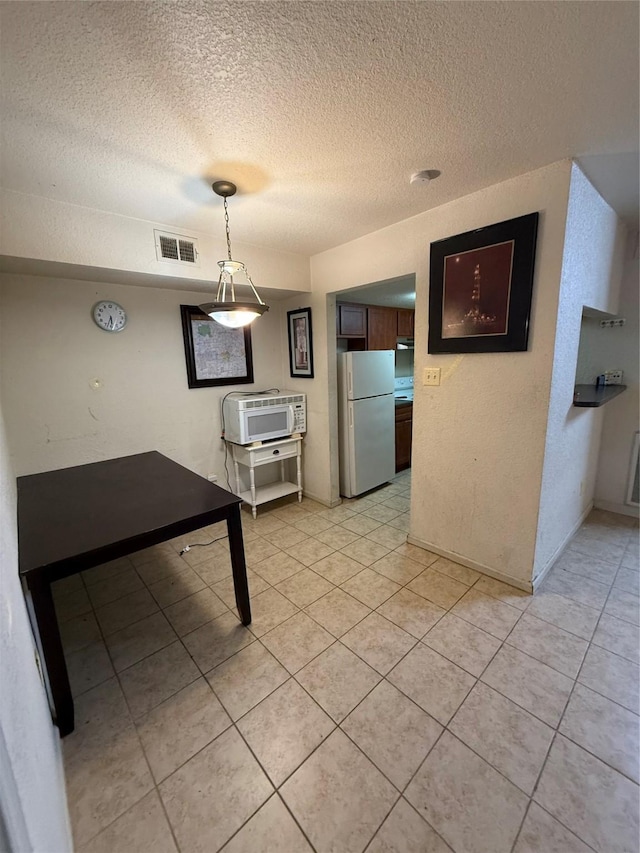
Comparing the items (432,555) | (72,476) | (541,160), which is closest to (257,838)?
(432,555)

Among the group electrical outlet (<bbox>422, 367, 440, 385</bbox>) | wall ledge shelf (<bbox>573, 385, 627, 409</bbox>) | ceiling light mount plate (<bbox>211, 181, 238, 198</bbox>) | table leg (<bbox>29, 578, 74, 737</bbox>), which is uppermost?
ceiling light mount plate (<bbox>211, 181, 238, 198</bbox>)

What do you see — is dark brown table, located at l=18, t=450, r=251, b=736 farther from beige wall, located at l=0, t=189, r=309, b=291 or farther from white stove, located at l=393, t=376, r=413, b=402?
white stove, located at l=393, t=376, r=413, b=402

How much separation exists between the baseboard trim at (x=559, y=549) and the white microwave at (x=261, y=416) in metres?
2.19

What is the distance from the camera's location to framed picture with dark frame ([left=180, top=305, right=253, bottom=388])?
2939 millimetres

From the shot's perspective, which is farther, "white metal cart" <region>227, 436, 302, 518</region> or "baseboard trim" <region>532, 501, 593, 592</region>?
"white metal cart" <region>227, 436, 302, 518</region>

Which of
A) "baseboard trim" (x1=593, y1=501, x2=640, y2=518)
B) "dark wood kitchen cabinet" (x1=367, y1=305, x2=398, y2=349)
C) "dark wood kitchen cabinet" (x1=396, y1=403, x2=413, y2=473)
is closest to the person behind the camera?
"baseboard trim" (x1=593, y1=501, x2=640, y2=518)

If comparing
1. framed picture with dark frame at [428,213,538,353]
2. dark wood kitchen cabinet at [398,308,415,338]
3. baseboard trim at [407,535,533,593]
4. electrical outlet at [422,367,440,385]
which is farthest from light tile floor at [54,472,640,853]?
dark wood kitchen cabinet at [398,308,415,338]

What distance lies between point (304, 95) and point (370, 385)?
7.92 ft

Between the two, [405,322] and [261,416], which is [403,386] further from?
[261,416]

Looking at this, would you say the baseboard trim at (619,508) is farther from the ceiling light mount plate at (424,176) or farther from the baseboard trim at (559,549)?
the ceiling light mount plate at (424,176)

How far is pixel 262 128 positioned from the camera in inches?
52.6

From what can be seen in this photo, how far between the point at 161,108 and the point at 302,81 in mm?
518

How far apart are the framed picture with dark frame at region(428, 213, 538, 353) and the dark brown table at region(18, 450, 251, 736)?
64.1 inches

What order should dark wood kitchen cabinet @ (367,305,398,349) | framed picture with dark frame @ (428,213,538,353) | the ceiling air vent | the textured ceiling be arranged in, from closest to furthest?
the textured ceiling → framed picture with dark frame @ (428,213,538,353) → the ceiling air vent → dark wood kitchen cabinet @ (367,305,398,349)
